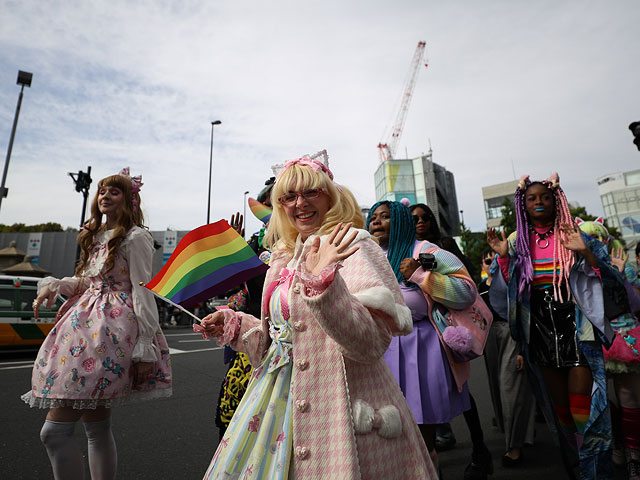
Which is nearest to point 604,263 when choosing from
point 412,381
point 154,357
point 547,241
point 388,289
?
point 547,241

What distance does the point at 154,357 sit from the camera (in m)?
2.33

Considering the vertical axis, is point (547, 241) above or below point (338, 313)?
above

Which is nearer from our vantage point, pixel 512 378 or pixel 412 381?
pixel 412 381

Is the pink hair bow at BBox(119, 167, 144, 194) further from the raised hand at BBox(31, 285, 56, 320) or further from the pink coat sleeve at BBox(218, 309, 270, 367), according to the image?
the pink coat sleeve at BBox(218, 309, 270, 367)

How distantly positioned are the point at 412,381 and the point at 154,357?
1543 millimetres

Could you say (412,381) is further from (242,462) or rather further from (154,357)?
(154,357)

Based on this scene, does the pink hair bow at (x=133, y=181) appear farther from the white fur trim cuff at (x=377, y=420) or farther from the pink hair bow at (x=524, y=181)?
the pink hair bow at (x=524, y=181)

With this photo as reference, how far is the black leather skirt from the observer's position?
2734 mm

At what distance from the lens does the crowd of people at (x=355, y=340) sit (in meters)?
1.22

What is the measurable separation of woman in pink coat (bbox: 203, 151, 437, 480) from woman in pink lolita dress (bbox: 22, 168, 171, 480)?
1.15 metres

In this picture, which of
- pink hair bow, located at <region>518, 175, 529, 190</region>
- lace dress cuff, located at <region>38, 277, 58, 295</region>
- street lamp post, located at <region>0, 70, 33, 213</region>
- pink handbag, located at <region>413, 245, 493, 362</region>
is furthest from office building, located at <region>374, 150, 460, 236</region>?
lace dress cuff, located at <region>38, 277, 58, 295</region>

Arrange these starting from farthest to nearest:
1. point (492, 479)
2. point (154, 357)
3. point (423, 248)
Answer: point (492, 479) → point (423, 248) → point (154, 357)

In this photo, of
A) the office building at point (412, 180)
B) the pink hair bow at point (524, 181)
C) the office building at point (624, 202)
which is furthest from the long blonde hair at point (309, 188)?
the office building at point (624, 202)

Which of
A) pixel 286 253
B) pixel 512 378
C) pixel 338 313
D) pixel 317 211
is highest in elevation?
pixel 317 211
